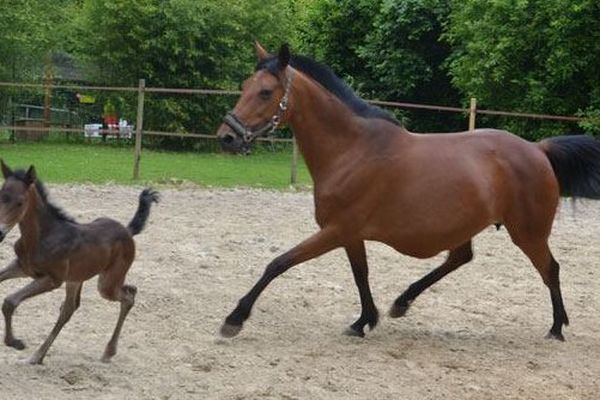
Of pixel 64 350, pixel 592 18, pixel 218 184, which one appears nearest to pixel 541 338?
pixel 64 350

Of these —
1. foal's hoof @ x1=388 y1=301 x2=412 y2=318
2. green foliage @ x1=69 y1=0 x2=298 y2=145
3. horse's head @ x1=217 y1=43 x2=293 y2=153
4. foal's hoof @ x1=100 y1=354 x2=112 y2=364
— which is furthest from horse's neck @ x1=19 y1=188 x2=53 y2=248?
green foliage @ x1=69 y1=0 x2=298 y2=145

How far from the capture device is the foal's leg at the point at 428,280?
7.18m

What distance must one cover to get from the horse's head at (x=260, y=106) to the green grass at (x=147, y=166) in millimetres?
9882

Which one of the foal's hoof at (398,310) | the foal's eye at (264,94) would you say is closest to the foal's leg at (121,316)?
the foal's eye at (264,94)

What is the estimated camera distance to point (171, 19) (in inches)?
1092

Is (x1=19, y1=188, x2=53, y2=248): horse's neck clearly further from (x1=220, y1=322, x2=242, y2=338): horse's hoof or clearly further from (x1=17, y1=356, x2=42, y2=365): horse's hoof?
(x1=220, y1=322, x2=242, y2=338): horse's hoof

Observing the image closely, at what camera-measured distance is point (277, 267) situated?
20.4 ft

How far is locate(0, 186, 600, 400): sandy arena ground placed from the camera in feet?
17.1

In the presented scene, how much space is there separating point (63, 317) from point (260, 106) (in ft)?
6.32

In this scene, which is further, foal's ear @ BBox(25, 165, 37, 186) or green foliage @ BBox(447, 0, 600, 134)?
green foliage @ BBox(447, 0, 600, 134)

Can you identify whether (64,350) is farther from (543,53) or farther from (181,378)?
(543,53)

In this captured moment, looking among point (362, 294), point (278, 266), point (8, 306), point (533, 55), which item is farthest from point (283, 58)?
point (533, 55)

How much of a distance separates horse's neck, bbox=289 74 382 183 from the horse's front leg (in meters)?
0.47

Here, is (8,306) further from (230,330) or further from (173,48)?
(173,48)
